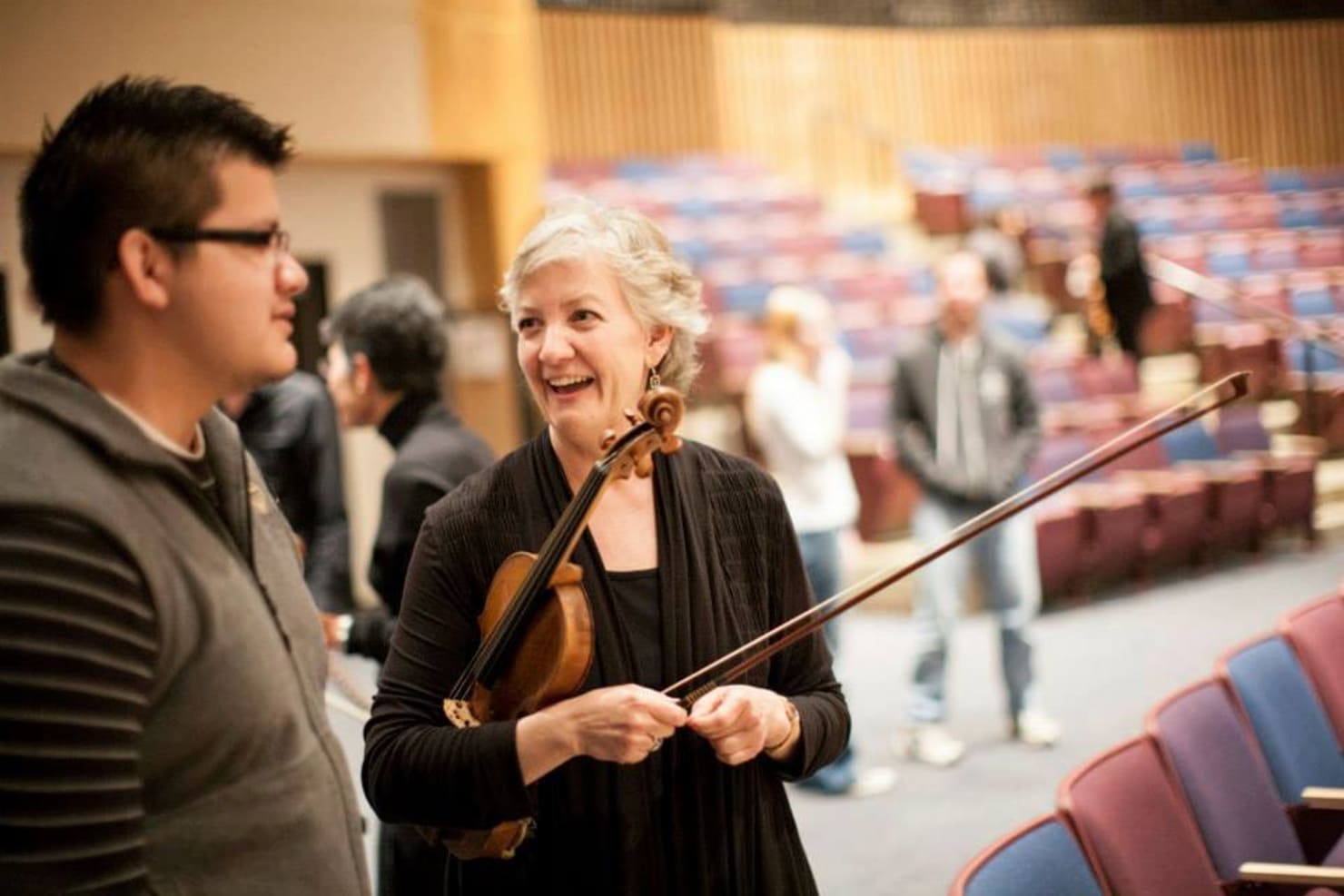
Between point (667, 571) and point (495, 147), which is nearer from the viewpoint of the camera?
point (667, 571)

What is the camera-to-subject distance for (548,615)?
1.39 meters

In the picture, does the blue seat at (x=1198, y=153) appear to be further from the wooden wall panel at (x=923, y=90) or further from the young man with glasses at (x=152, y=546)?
the young man with glasses at (x=152, y=546)

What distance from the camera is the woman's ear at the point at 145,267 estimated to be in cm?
107

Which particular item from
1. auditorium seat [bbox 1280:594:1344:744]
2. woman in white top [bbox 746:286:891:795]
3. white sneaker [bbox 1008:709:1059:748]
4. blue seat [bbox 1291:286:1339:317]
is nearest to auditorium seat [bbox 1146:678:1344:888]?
auditorium seat [bbox 1280:594:1344:744]

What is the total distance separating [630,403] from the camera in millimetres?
1582

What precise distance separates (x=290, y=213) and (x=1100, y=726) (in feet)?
10.8

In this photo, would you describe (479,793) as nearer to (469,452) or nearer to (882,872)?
(469,452)

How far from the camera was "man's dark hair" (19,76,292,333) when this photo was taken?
107 centimetres

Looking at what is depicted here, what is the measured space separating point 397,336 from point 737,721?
3.85 ft

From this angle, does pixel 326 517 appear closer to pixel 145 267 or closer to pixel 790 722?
pixel 790 722

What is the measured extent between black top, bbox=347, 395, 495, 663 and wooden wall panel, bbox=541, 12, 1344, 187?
8.80 meters

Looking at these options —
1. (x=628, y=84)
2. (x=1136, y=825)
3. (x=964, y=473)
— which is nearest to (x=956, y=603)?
(x=964, y=473)

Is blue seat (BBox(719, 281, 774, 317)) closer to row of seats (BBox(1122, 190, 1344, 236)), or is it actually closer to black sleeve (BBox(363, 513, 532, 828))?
row of seats (BBox(1122, 190, 1344, 236))

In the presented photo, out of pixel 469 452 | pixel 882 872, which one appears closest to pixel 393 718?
pixel 469 452
